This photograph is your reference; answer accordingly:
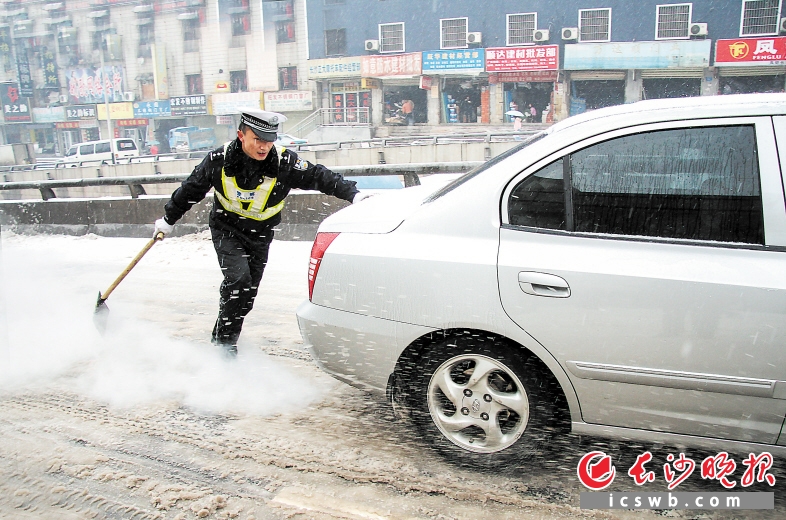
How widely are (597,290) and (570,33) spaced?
118 ft

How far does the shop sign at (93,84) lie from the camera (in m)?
49.6

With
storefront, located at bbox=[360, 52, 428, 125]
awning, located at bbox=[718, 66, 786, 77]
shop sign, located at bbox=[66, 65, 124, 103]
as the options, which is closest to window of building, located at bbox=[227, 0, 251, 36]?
shop sign, located at bbox=[66, 65, 124, 103]

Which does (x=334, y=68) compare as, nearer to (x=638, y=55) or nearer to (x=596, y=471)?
(x=638, y=55)

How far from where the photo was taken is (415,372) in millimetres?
2709

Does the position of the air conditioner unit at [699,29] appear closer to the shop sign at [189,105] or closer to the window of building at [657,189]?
the shop sign at [189,105]

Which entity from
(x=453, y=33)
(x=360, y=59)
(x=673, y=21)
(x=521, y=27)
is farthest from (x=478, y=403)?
(x=360, y=59)

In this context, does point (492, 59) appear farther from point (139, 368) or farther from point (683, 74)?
point (139, 368)

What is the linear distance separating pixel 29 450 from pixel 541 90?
36309 millimetres

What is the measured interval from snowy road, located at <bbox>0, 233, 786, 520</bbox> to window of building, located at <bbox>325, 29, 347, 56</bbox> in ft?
128

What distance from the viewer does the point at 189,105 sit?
46375 millimetres

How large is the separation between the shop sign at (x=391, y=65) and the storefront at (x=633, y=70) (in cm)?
911

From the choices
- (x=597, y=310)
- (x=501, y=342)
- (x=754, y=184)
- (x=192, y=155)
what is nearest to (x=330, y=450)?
(x=501, y=342)

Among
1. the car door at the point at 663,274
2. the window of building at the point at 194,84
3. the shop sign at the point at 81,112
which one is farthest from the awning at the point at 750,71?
the shop sign at the point at 81,112

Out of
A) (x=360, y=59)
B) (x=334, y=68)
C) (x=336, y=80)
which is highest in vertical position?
(x=360, y=59)
